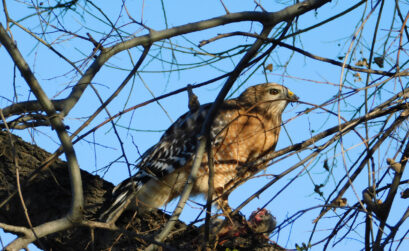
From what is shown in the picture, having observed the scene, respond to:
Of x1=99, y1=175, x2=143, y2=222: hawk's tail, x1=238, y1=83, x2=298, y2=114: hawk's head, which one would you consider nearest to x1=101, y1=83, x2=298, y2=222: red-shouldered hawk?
x1=238, y1=83, x2=298, y2=114: hawk's head

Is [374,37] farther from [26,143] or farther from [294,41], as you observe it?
[26,143]

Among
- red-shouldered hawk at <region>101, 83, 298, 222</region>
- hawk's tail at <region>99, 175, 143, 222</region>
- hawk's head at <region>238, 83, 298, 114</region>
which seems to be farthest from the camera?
hawk's head at <region>238, 83, 298, 114</region>

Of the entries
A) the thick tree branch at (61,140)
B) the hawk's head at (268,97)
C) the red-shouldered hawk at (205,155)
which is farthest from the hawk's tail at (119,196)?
the hawk's head at (268,97)

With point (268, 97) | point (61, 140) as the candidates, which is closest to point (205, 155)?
point (268, 97)

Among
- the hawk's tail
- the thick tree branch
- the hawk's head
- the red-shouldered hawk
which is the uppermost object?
the hawk's head

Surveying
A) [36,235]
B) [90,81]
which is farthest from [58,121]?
[36,235]

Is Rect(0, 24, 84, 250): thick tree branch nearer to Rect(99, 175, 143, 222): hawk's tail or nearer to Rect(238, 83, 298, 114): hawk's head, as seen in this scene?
Rect(99, 175, 143, 222): hawk's tail

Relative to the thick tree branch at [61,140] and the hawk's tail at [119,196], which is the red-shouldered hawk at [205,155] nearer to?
the hawk's tail at [119,196]

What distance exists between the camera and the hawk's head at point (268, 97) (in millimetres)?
5266

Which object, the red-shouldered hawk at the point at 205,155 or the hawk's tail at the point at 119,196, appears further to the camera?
the red-shouldered hawk at the point at 205,155

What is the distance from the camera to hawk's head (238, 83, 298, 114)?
527 cm

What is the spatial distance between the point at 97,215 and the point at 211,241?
3.32 feet

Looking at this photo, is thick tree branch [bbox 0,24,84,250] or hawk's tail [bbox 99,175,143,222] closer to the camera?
thick tree branch [bbox 0,24,84,250]

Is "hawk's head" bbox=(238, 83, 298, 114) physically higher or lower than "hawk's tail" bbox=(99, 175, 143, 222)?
higher
